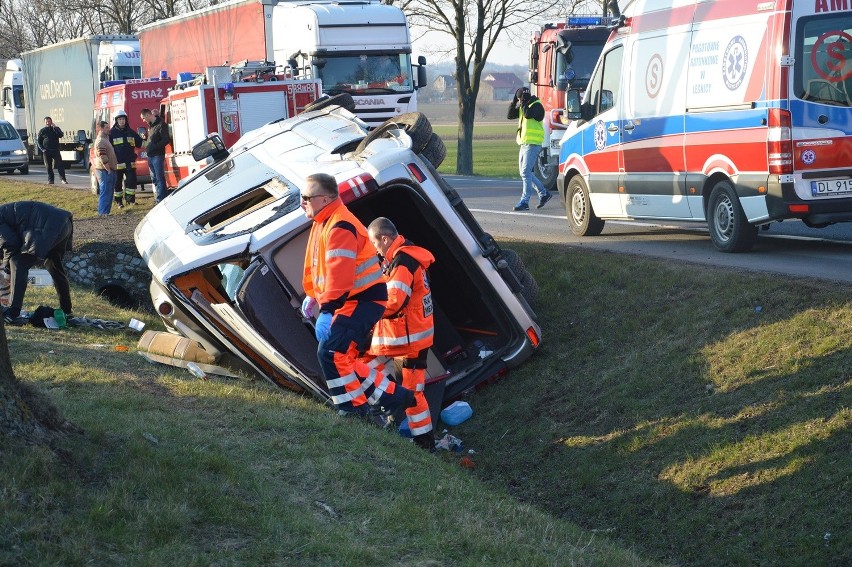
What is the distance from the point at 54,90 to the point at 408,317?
108 ft

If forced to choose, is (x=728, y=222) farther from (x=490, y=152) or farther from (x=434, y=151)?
(x=490, y=152)

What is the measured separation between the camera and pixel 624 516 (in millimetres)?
6398

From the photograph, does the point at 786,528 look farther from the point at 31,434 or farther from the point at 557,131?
the point at 557,131

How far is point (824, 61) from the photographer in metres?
9.41

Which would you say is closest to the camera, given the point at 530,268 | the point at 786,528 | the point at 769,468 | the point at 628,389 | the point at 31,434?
the point at 31,434

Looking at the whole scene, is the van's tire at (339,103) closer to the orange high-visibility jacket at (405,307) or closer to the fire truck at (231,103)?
the orange high-visibility jacket at (405,307)

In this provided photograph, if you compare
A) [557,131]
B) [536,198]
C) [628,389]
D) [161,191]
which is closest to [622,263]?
[628,389]

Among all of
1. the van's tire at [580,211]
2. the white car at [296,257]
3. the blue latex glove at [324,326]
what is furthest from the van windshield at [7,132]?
the blue latex glove at [324,326]

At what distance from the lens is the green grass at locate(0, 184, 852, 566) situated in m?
4.49

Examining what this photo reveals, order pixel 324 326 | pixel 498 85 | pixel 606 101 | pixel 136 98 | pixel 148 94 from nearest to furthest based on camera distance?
pixel 324 326
pixel 606 101
pixel 136 98
pixel 148 94
pixel 498 85

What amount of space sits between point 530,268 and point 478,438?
3.11 meters

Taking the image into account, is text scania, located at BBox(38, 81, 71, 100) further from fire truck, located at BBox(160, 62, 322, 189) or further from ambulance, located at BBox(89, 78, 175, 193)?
fire truck, located at BBox(160, 62, 322, 189)

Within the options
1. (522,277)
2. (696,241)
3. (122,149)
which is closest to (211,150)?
(522,277)

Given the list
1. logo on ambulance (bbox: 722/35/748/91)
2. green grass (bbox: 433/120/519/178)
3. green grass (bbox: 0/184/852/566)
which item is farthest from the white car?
green grass (bbox: 433/120/519/178)
